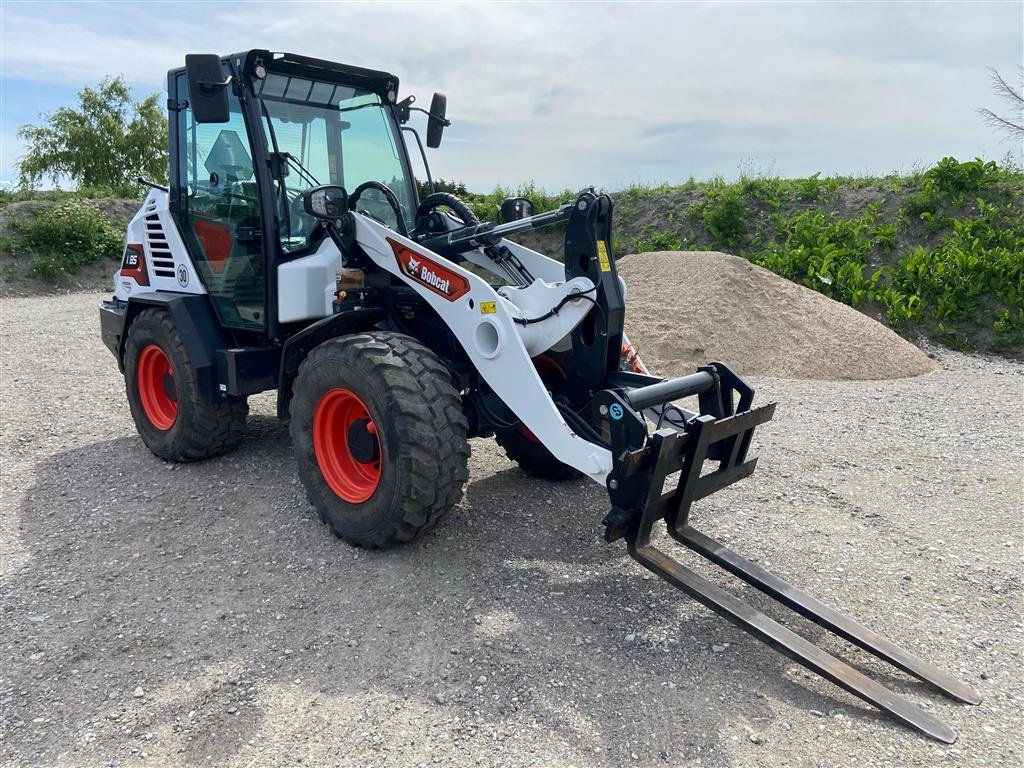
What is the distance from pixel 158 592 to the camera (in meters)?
3.83

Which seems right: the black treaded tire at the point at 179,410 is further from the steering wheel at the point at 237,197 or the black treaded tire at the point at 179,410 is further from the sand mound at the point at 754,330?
the sand mound at the point at 754,330

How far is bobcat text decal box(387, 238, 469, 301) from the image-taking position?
3996 mm

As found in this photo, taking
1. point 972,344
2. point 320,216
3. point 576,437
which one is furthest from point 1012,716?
point 972,344

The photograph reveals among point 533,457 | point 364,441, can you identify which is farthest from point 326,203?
point 533,457

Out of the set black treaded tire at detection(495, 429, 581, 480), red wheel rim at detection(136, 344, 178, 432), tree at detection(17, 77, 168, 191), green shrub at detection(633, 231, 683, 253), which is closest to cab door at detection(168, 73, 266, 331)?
red wheel rim at detection(136, 344, 178, 432)

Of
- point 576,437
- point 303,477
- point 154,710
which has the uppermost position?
point 576,437

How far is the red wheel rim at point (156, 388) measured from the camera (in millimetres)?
A: 5676

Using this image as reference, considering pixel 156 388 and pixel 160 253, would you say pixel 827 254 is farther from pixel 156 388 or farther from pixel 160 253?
pixel 156 388

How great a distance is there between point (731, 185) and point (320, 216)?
11.6m

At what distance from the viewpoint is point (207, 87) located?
4.18m

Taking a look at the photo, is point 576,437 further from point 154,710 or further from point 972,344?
point 972,344

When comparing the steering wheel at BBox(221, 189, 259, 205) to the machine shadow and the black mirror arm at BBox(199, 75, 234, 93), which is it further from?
the machine shadow

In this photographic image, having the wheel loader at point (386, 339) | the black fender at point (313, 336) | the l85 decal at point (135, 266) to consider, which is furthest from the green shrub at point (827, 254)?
the l85 decal at point (135, 266)

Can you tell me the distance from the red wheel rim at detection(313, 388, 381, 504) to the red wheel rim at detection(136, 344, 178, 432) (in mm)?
1947
